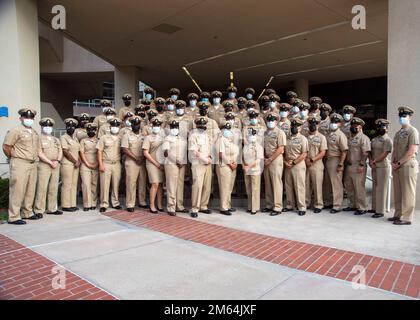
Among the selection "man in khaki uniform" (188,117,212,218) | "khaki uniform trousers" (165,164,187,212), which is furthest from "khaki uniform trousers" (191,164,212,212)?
"khaki uniform trousers" (165,164,187,212)

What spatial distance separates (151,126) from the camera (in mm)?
6762

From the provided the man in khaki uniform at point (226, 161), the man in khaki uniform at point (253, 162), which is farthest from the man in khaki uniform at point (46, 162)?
the man in khaki uniform at point (253, 162)

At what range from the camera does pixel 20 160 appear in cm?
579

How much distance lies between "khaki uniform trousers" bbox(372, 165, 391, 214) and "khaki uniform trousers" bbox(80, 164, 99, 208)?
5399 mm

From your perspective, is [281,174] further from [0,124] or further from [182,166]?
[0,124]

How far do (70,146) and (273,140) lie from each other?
12.9 ft

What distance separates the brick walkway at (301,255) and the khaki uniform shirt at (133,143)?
1.47m

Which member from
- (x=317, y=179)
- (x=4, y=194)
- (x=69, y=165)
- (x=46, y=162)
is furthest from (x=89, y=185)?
(x=317, y=179)

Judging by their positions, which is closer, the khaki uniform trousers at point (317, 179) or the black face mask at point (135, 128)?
the khaki uniform trousers at point (317, 179)

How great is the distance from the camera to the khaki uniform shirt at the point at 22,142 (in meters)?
5.71

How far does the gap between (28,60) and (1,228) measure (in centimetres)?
423

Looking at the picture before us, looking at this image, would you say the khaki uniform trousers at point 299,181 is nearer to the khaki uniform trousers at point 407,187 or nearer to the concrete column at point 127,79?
the khaki uniform trousers at point 407,187

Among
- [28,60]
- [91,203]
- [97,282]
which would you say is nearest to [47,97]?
[28,60]

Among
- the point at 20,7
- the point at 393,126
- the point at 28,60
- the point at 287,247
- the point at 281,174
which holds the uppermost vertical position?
the point at 20,7
